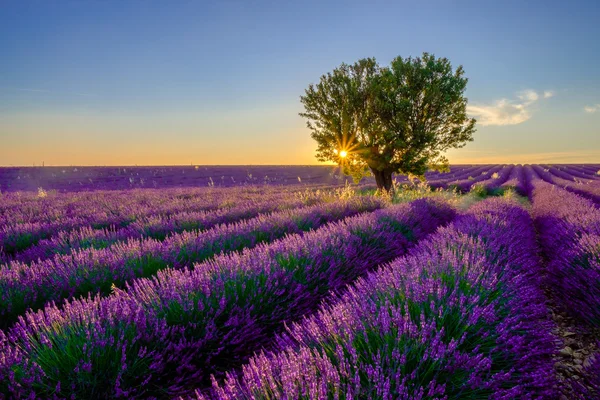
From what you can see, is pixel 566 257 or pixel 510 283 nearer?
pixel 510 283

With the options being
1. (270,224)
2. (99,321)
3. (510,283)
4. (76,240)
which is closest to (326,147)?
(270,224)

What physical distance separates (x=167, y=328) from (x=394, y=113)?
41.8 feet

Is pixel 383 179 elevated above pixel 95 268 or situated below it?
above

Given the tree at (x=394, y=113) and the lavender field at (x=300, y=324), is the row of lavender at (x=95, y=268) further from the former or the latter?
the tree at (x=394, y=113)

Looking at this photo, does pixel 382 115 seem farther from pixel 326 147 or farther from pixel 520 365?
pixel 520 365

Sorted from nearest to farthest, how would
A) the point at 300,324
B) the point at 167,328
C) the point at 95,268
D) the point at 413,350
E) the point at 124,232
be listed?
the point at 413,350 → the point at 167,328 → the point at 300,324 → the point at 95,268 → the point at 124,232

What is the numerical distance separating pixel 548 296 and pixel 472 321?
353 cm

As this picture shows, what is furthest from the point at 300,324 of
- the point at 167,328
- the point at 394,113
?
the point at 394,113

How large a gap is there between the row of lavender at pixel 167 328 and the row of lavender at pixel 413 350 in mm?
523

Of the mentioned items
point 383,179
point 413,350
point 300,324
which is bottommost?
point 300,324

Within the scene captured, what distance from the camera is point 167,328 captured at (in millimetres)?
2301

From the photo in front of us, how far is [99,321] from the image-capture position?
6.64 feet

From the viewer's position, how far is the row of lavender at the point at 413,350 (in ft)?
4.50

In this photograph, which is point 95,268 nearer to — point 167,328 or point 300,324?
point 167,328
